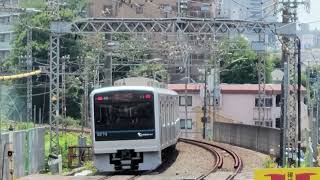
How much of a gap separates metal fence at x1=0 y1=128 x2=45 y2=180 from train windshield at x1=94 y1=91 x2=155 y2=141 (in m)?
2.40

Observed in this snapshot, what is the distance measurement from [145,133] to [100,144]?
1466 mm

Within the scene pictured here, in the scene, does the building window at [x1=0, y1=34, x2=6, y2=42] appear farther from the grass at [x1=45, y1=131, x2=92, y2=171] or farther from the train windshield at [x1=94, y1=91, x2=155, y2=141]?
the train windshield at [x1=94, y1=91, x2=155, y2=141]

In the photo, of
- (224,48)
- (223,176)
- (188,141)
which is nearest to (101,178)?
(223,176)

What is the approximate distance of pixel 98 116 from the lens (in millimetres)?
20906

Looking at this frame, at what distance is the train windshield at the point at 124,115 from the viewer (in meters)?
20.8

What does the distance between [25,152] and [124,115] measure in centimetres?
347

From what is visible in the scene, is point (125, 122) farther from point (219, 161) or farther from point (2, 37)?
point (2, 37)

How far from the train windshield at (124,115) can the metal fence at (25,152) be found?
2397 millimetres

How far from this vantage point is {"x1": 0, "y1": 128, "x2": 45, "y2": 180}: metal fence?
58.0 feet

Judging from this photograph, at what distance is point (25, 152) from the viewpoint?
70.0 ft

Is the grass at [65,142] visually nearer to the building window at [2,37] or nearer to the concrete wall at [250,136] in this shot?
the concrete wall at [250,136]

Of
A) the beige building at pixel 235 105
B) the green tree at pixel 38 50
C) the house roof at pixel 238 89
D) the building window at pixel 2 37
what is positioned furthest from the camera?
the building window at pixel 2 37

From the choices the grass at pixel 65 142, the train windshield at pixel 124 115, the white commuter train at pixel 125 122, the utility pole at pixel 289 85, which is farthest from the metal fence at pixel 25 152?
the utility pole at pixel 289 85

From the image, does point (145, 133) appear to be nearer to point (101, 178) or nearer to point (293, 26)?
point (101, 178)
